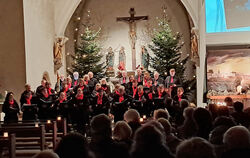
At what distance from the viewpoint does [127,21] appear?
19.4m

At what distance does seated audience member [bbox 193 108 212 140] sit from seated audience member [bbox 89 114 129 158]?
1540 mm

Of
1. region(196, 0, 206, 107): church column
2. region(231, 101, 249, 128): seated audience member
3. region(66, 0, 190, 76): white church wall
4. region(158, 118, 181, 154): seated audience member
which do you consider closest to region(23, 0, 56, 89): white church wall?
region(66, 0, 190, 76): white church wall

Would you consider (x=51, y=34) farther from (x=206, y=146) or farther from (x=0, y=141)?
(x=206, y=146)

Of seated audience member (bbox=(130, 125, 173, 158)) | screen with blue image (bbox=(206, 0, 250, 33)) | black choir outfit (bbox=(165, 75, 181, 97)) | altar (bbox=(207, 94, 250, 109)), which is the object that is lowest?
altar (bbox=(207, 94, 250, 109))

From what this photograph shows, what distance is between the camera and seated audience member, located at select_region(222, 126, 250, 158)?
3.51 metres

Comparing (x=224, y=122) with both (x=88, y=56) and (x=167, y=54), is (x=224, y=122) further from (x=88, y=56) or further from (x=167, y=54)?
(x=88, y=56)

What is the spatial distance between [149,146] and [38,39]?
40.5ft

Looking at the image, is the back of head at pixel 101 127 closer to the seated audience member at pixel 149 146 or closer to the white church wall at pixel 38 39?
the seated audience member at pixel 149 146

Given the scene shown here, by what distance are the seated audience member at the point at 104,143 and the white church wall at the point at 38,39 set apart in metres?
10.3

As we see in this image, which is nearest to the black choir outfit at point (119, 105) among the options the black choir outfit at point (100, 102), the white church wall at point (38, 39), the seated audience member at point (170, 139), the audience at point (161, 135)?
the black choir outfit at point (100, 102)

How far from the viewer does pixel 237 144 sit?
360 centimetres

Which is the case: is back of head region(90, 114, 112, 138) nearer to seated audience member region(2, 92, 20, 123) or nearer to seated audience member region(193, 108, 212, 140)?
seated audience member region(193, 108, 212, 140)

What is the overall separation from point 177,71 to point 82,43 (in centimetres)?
446

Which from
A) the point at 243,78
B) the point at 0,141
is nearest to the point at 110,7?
the point at 243,78
